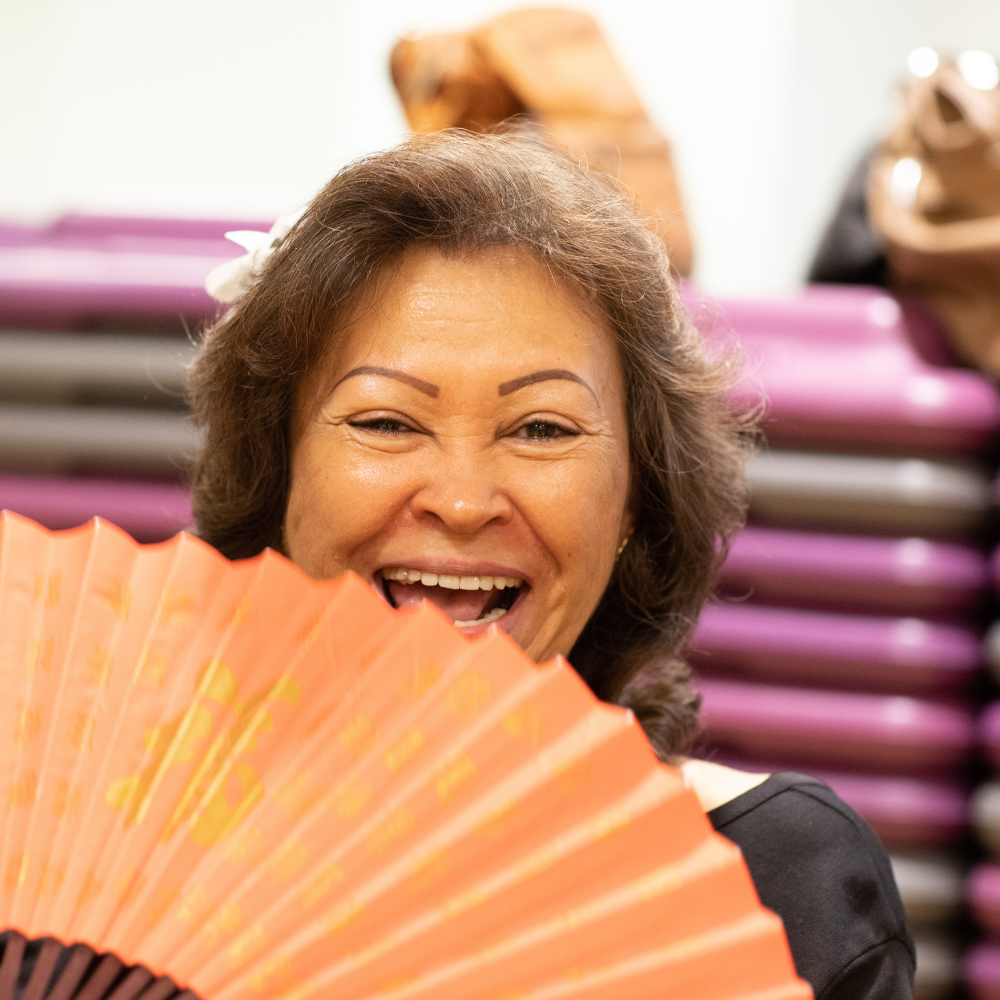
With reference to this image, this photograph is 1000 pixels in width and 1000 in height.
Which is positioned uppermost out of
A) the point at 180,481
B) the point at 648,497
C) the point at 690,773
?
the point at 180,481

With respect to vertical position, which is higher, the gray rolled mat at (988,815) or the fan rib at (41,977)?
the gray rolled mat at (988,815)

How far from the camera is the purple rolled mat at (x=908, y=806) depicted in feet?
5.49

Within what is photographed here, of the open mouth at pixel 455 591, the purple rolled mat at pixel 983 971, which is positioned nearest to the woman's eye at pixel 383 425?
the open mouth at pixel 455 591

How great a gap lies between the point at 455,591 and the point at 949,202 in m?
1.11

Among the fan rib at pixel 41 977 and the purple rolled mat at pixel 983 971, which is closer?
the fan rib at pixel 41 977

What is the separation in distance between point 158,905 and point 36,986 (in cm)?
7

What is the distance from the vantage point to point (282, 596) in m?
0.73

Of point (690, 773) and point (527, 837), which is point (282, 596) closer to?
point (527, 837)

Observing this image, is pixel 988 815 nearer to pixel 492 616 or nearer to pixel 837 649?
pixel 837 649

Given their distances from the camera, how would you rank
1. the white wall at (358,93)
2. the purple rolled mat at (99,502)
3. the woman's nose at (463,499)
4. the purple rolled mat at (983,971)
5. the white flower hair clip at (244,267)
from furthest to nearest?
the white wall at (358,93), the purple rolled mat at (99,502), the purple rolled mat at (983,971), the white flower hair clip at (244,267), the woman's nose at (463,499)

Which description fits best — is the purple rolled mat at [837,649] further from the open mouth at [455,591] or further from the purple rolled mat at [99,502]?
the purple rolled mat at [99,502]

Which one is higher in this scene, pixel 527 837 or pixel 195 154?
pixel 195 154

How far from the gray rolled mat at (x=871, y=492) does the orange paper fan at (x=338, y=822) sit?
3.69ft

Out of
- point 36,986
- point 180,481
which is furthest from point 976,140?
point 36,986
